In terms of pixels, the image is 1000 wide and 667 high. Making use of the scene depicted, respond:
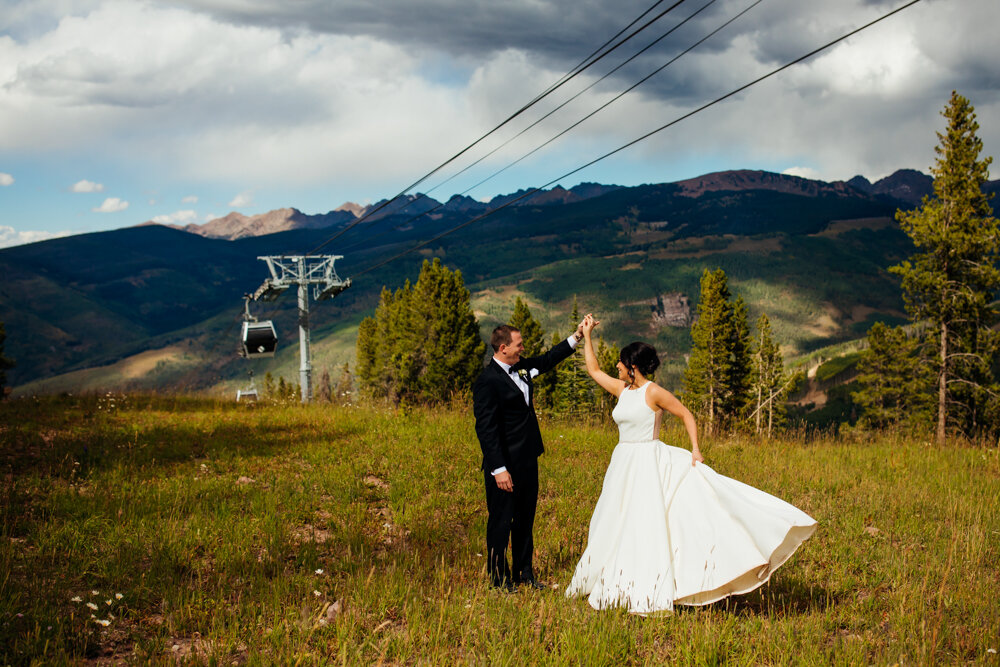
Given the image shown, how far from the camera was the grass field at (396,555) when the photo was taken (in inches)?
166

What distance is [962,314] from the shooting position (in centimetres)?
3297

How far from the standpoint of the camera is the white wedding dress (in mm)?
4750

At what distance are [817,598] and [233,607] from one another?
466cm

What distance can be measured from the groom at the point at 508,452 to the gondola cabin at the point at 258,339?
75.4 ft

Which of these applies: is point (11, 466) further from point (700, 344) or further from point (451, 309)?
point (451, 309)

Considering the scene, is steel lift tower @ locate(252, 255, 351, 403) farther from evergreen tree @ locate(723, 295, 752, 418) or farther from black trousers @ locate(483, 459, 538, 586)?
evergreen tree @ locate(723, 295, 752, 418)

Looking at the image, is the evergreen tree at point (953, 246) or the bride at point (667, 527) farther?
the evergreen tree at point (953, 246)

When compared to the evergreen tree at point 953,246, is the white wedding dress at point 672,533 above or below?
below

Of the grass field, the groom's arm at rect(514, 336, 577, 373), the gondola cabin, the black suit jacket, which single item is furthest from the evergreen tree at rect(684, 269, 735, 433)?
the black suit jacket

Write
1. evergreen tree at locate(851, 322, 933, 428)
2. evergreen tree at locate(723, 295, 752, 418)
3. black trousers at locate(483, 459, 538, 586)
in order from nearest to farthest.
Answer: black trousers at locate(483, 459, 538, 586) < evergreen tree at locate(851, 322, 933, 428) < evergreen tree at locate(723, 295, 752, 418)

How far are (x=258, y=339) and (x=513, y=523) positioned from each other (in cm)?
2354

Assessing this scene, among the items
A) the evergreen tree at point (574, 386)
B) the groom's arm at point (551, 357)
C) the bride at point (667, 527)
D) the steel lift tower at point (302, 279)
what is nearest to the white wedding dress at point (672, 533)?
the bride at point (667, 527)

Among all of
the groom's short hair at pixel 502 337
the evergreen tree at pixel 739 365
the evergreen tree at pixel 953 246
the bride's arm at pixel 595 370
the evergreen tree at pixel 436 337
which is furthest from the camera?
the evergreen tree at pixel 436 337

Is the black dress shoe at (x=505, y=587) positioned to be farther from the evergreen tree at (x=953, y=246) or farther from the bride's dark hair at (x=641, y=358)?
the evergreen tree at (x=953, y=246)
